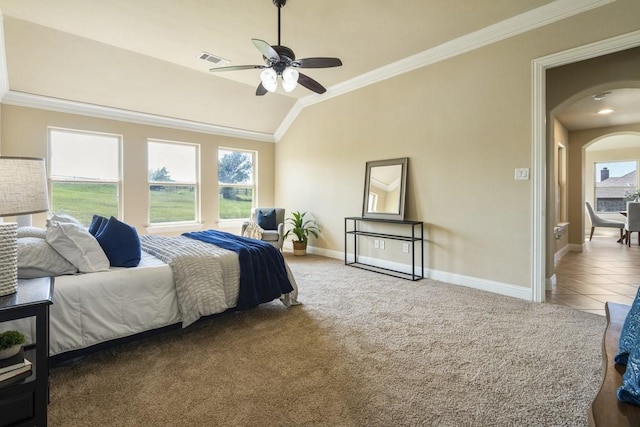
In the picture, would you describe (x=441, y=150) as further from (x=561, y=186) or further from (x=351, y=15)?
(x=561, y=186)

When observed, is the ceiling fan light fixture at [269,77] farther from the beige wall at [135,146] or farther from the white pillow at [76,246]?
the beige wall at [135,146]

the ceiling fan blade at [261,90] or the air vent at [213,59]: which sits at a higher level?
the air vent at [213,59]

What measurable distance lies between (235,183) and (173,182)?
4.01 feet

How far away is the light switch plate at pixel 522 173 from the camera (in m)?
3.27

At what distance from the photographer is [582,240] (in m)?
6.27

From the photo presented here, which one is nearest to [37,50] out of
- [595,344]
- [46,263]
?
[46,263]

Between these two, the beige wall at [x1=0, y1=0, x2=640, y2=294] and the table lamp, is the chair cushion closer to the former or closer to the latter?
the beige wall at [x1=0, y1=0, x2=640, y2=294]

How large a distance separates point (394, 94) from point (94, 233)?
155 inches

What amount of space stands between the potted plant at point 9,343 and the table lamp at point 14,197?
0.20 meters

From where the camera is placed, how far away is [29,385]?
1301 mm

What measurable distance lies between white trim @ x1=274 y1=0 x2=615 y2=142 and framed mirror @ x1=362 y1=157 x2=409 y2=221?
4.08ft

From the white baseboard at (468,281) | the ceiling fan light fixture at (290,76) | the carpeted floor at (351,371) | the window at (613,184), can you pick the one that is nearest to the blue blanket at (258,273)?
the carpeted floor at (351,371)

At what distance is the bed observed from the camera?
1.96m

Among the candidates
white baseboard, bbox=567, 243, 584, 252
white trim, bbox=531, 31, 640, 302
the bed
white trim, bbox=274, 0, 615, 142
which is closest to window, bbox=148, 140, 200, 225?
the bed
